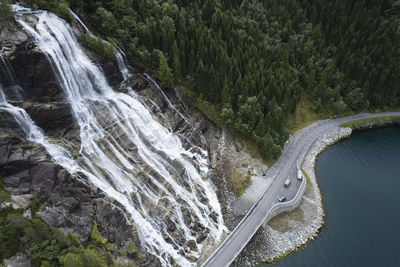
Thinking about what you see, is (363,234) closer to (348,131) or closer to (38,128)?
(348,131)

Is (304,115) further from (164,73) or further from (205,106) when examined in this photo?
(164,73)

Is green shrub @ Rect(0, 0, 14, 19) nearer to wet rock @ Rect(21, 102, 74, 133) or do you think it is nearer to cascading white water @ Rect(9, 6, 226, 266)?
cascading white water @ Rect(9, 6, 226, 266)

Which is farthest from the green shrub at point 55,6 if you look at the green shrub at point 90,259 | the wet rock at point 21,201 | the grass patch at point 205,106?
the green shrub at point 90,259

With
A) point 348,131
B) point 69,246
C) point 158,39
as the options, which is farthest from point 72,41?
point 348,131

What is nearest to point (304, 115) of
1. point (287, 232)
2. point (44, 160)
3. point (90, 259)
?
point (287, 232)

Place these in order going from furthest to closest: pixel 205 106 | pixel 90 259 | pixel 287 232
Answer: pixel 205 106 < pixel 287 232 < pixel 90 259

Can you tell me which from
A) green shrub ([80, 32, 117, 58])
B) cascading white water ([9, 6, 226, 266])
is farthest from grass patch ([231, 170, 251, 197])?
green shrub ([80, 32, 117, 58])
